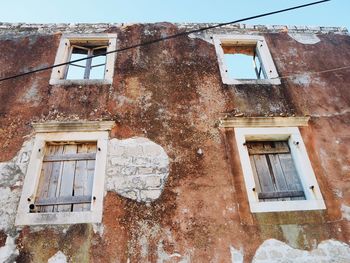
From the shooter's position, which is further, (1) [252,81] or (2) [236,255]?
(1) [252,81]

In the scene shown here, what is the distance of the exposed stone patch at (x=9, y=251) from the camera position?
17.1 ft

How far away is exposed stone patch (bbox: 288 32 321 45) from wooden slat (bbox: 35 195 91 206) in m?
6.62

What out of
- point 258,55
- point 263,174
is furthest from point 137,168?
point 258,55

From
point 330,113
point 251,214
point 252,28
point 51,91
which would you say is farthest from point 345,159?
point 51,91

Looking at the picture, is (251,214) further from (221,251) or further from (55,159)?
(55,159)

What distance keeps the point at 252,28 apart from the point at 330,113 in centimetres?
316

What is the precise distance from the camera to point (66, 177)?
6297 mm

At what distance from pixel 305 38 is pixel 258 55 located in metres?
1.47

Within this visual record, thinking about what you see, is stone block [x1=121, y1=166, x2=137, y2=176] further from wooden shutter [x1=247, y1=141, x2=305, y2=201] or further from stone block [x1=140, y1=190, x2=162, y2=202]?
wooden shutter [x1=247, y1=141, x2=305, y2=201]

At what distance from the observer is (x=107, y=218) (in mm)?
5676

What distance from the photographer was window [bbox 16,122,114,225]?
5684 millimetres

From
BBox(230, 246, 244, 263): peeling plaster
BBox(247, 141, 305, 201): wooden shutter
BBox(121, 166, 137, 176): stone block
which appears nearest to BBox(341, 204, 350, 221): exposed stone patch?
BBox(247, 141, 305, 201): wooden shutter

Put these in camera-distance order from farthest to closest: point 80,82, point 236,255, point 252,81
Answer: point 252,81
point 80,82
point 236,255

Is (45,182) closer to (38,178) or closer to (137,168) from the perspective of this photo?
(38,178)
